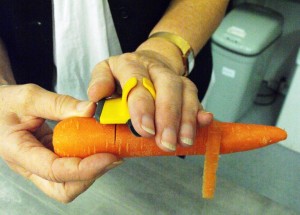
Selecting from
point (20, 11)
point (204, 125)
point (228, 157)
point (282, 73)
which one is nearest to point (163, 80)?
point (204, 125)

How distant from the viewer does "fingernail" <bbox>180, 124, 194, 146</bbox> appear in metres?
0.41

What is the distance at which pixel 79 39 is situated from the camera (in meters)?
0.63

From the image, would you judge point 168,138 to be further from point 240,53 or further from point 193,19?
point 240,53

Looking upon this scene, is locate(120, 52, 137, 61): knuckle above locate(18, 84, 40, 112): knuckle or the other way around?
above

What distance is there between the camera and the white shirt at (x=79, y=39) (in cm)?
59

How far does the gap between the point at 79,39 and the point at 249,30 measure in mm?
1036

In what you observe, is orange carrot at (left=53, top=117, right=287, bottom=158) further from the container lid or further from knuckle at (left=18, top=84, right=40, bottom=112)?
the container lid

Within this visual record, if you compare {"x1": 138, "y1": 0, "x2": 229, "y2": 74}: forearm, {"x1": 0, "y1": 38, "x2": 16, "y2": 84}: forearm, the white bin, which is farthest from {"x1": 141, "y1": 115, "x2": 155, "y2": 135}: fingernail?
the white bin

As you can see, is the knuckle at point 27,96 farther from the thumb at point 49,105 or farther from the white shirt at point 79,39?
the white shirt at point 79,39

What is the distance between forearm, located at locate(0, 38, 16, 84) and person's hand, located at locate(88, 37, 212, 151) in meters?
0.23

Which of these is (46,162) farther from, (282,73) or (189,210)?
(282,73)

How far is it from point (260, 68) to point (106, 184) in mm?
1188

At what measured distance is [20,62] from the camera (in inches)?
28.1

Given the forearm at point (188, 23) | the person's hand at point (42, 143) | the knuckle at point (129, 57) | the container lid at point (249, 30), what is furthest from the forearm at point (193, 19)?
the container lid at point (249, 30)
